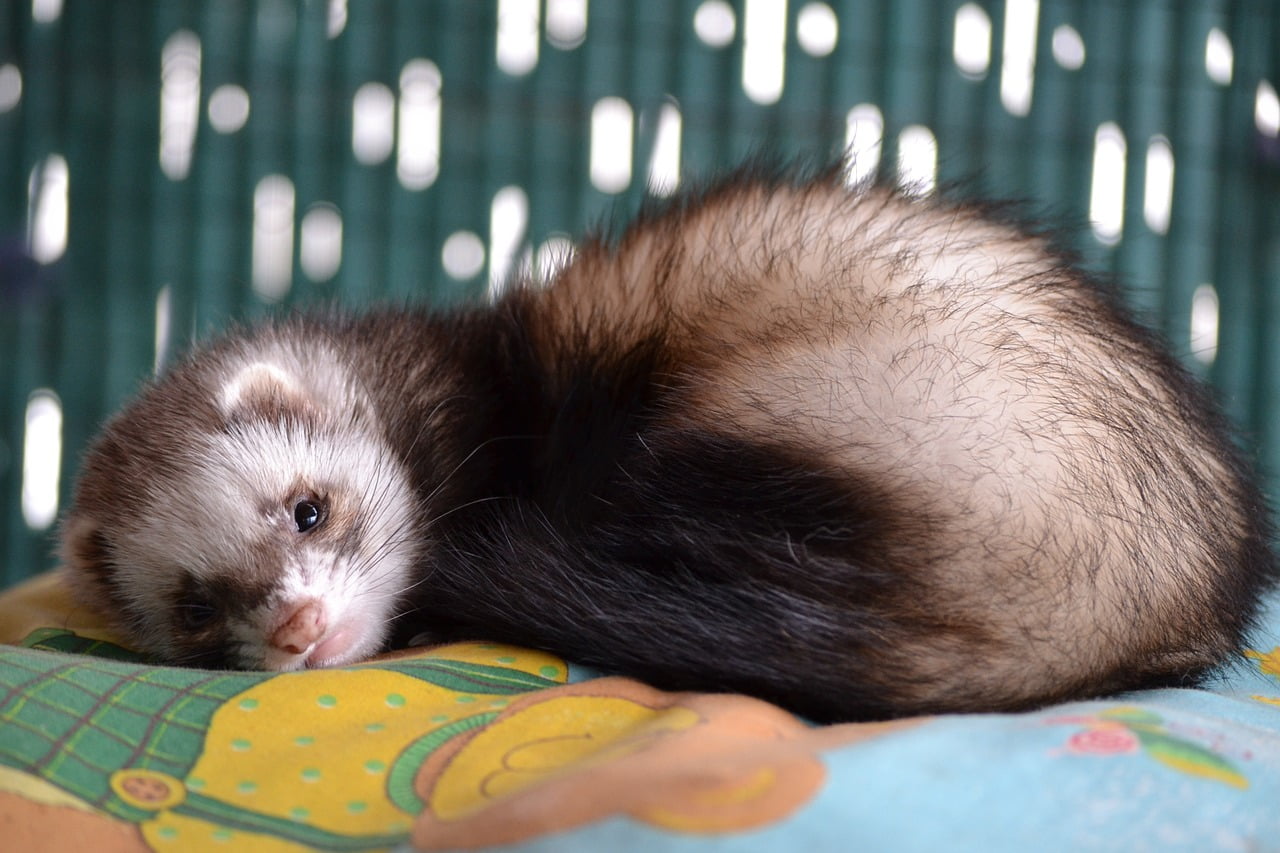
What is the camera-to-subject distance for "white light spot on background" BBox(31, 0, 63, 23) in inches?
84.1

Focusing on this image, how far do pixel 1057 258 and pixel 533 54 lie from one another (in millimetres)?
1386

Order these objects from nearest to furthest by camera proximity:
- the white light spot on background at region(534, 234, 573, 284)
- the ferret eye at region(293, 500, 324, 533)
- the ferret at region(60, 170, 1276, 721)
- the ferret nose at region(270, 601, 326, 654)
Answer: the ferret at region(60, 170, 1276, 721) → the ferret nose at region(270, 601, 326, 654) → the ferret eye at region(293, 500, 324, 533) → the white light spot on background at region(534, 234, 573, 284)

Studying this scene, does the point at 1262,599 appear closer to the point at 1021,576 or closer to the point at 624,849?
the point at 1021,576

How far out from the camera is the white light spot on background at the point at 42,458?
2176mm

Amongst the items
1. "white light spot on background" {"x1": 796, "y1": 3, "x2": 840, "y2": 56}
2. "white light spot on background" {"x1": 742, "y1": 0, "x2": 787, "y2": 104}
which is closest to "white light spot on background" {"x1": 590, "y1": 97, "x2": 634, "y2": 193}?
"white light spot on background" {"x1": 742, "y1": 0, "x2": 787, "y2": 104}

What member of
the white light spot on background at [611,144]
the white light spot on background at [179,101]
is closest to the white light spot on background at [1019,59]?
the white light spot on background at [611,144]

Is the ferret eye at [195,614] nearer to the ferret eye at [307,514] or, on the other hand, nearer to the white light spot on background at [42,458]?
the ferret eye at [307,514]

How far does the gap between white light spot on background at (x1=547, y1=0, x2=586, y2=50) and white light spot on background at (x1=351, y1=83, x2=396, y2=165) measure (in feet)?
1.12

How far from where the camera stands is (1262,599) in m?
1.16

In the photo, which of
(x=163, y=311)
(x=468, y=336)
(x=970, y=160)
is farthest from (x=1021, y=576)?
(x=163, y=311)

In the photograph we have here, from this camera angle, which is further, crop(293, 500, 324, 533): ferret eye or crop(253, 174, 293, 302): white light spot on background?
crop(253, 174, 293, 302): white light spot on background

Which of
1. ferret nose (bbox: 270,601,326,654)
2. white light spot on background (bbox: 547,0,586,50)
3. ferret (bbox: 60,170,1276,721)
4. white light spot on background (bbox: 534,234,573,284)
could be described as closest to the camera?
ferret (bbox: 60,170,1276,721)

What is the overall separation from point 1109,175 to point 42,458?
2181 mm

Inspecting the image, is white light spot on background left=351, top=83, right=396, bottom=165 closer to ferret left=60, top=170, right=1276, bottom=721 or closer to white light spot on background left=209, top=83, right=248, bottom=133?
white light spot on background left=209, top=83, right=248, bottom=133
